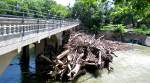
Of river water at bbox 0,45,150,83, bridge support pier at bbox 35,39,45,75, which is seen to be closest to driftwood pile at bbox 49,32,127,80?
river water at bbox 0,45,150,83

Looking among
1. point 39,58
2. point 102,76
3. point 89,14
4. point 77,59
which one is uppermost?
point 89,14

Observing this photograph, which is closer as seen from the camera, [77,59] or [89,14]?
[77,59]

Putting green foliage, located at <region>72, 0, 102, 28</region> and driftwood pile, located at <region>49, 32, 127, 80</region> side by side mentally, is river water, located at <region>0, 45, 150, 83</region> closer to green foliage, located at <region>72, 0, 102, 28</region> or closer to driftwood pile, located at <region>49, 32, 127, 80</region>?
driftwood pile, located at <region>49, 32, 127, 80</region>

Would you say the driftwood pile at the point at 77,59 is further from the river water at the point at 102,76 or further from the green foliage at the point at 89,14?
the green foliage at the point at 89,14

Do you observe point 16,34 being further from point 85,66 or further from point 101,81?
point 85,66

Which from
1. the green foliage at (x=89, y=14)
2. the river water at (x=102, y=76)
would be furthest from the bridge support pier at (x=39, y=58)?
the green foliage at (x=89, y=14)

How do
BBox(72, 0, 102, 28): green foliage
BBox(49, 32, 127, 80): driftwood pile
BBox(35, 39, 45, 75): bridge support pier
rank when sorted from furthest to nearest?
BBox(72, 0, 102, 28): green foliage
BBox(35, 39, 45, 75): bridge support pier
BBox(49, 32, 127, 80): driftwood pile

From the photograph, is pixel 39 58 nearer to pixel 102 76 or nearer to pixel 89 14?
pixel 102 76

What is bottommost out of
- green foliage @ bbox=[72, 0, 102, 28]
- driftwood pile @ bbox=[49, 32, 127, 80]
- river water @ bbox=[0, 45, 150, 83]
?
river water @ bbox=[0, 45, 150, 83]

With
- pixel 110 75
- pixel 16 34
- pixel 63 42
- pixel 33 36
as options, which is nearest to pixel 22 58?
pixel 63 42

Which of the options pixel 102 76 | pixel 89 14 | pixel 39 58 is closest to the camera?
pixel 102 76

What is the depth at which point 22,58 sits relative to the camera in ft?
90.1

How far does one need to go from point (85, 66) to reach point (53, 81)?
4828 mm

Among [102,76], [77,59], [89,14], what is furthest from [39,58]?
[89,14]
